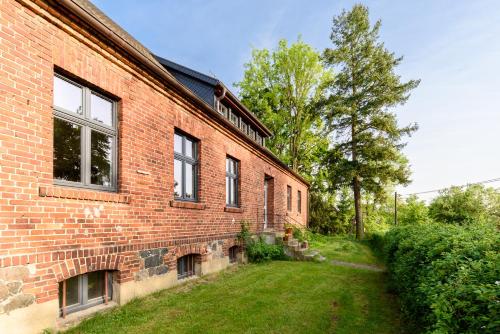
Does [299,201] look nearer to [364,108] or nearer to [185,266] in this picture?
[364,108]

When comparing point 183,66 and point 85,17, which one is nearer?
point 85,17

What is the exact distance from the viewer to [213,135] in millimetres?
8789

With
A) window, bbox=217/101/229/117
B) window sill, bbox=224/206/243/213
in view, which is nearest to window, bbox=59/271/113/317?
window sill, bbox=224/206/243/213

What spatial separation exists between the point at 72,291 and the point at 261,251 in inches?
283

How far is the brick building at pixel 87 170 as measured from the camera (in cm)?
361

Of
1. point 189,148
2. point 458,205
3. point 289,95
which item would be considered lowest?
point 458,205

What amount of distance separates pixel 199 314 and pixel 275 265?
5.48 m

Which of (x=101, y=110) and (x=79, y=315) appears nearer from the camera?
(x=79, y=315)

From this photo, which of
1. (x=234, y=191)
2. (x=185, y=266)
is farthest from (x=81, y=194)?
(x=234, y=191)

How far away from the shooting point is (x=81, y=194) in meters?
4.40

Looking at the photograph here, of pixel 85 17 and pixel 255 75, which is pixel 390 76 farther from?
pixel 85 17

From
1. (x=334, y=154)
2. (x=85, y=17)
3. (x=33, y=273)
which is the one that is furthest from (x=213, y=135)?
(x=334, y=154)

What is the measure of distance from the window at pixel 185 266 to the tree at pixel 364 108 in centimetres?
1785

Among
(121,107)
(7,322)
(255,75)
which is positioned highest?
(255,75)
